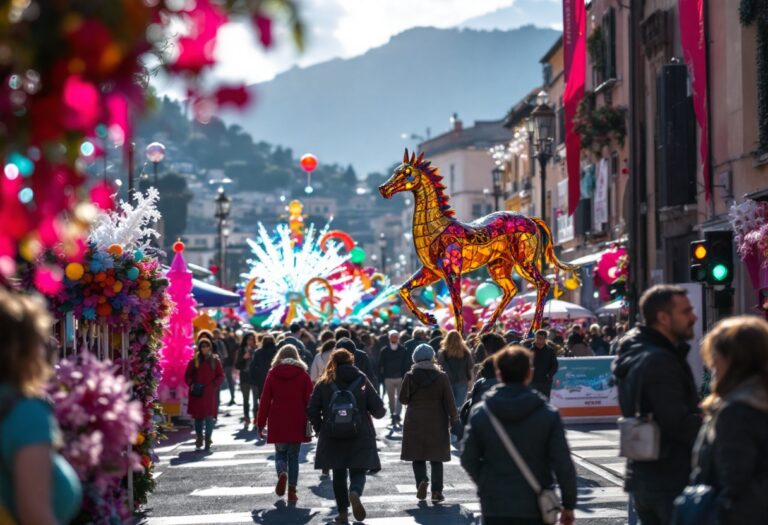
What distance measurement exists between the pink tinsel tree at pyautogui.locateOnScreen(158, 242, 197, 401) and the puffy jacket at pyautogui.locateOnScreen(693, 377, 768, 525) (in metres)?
19.7

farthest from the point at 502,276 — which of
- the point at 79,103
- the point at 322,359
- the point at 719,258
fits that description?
the point at 79,103

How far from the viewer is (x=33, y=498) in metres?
4.52

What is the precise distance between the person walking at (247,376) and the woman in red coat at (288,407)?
1002cm

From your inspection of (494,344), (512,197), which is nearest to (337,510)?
Answer: (494,344)

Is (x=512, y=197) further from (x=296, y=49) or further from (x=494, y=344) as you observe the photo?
(x=296, y=49)

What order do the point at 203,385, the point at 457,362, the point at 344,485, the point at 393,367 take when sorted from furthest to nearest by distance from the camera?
the point at 393,367 < the point at 203,385 < the point at 457,362 < the point at 344,485

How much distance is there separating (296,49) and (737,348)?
3347mm

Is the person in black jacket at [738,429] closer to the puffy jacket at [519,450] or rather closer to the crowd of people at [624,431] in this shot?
the crowd of people at [624,431]

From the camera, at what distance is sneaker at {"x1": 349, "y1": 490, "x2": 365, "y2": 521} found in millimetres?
13250

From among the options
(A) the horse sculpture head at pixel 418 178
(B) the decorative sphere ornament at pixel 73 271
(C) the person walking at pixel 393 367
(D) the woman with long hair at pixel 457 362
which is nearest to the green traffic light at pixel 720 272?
(D) the woman with long hair at pixel 457 362

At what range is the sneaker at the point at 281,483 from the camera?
1523cm

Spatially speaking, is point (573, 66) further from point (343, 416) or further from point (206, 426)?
point (343, 416)

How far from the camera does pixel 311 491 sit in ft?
53.2

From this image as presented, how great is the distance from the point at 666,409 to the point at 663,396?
0.23 ft
